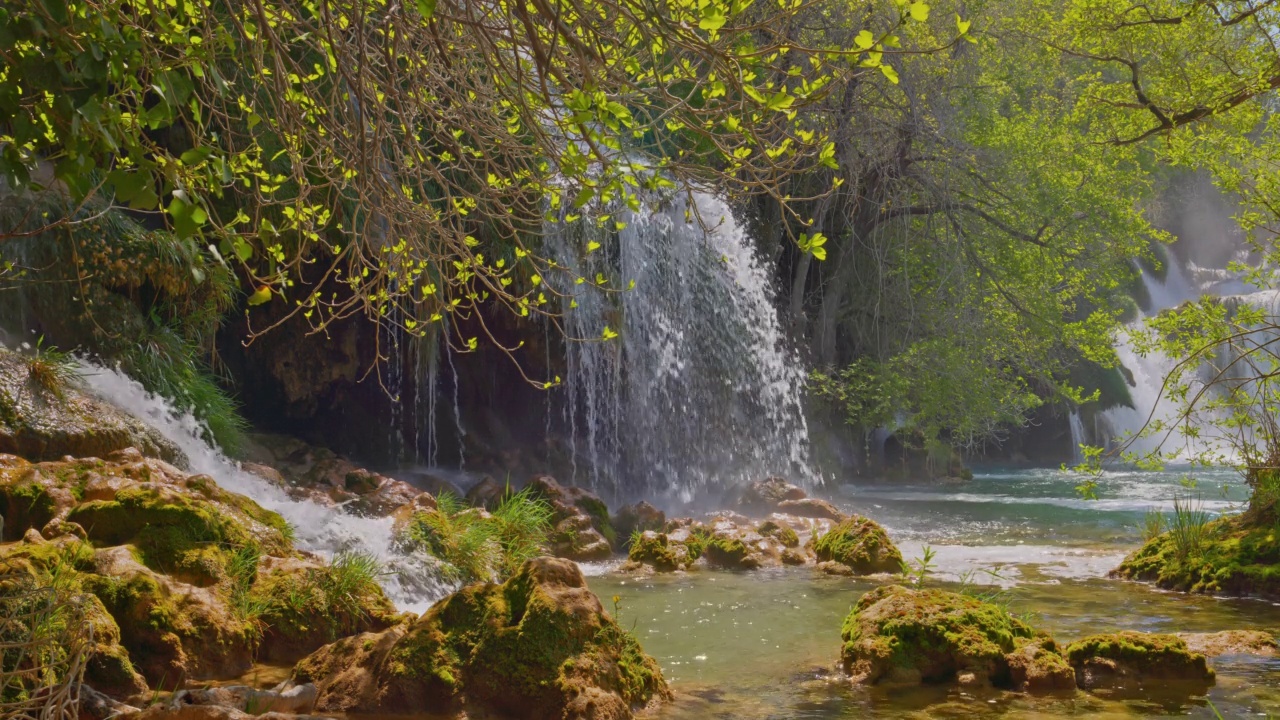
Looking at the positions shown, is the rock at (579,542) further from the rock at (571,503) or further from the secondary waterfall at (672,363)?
the secondary waterfall at (672,363)

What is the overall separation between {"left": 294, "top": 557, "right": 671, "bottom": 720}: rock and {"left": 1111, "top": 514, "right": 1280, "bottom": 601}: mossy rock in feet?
17.9

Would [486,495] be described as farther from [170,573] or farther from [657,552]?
[170,573]

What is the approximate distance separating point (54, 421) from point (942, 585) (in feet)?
22.5

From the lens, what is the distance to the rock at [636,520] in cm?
1159

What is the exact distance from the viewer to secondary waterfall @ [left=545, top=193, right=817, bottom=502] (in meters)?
15.0

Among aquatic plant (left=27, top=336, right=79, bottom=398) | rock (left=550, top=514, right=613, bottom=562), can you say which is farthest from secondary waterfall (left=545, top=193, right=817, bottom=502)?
aquatic plant (left=27, top=336, right=79, bottom=398)

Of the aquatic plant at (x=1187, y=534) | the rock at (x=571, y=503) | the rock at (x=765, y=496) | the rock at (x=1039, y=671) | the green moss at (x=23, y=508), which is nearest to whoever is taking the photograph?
the rock at (x=1039, y=671)

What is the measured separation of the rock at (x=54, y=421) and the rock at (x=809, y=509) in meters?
7.75

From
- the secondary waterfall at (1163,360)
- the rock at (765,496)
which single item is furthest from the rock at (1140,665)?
the secondary waterfall at (1163,360)

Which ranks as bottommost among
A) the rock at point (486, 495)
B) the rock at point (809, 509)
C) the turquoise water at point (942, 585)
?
the turquoise water at point (942, 585)

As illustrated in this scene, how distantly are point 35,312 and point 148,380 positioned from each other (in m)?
1.13

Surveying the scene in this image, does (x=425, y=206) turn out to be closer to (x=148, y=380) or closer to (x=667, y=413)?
(x=148, y=380)

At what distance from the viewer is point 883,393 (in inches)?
697

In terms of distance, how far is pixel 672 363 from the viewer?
16.0 meters
